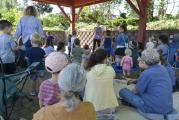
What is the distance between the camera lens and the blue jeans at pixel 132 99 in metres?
4.49

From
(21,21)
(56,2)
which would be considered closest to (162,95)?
(21,21)

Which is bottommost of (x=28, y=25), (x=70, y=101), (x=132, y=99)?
(x=132, y=99)

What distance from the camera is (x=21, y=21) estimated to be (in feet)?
21.3

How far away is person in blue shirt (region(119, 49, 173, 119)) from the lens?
4211 millimetres

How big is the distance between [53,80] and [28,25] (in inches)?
129

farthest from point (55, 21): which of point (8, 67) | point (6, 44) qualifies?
point (6, 44)

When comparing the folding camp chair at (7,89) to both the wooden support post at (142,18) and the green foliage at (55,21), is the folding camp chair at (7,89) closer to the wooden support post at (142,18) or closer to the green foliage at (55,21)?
the wooden support post at (142,18)

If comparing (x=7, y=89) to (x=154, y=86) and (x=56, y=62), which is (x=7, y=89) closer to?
(x=56, y=62)

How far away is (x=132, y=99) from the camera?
465cm

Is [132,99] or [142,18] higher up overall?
[142,18]

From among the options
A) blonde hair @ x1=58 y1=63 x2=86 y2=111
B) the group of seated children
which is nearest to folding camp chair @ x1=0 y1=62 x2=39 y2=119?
the group of seated children

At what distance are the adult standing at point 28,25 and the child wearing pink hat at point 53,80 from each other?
10.1 feet

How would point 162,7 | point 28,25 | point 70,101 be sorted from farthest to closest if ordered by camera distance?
1. point 162,7
2. point 28,25
3. point 70,101

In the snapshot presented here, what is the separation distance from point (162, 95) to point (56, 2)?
13.1 metres
